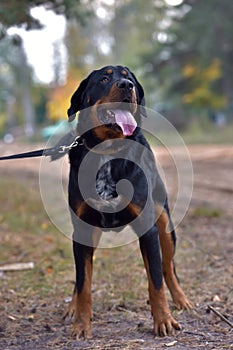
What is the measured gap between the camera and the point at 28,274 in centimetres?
614

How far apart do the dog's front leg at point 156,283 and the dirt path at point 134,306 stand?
4.1 inches

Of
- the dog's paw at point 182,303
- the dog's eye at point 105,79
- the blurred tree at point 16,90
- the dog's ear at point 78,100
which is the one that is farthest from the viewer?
the blurred tree at point 16,90

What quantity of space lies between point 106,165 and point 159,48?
32198mm

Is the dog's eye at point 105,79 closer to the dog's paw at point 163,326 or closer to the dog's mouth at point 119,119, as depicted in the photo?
the dog's mouth at point 119,119

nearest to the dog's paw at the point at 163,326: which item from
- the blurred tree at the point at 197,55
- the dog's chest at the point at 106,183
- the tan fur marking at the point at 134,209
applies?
the tan fur marking at the point at 134,209

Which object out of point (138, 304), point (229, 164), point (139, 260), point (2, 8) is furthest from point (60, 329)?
point (229, 164)

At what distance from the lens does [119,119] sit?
3.98 metres

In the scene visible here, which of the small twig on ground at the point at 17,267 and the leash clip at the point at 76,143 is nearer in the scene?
the leash clip at the point at 76,143

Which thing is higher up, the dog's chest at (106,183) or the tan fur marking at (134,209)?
the dog's chest at (106,183)

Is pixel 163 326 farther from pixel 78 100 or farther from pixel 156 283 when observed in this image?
pixel 78 100

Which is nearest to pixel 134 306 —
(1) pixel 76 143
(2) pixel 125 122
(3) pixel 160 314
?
(3) pixel 160 314

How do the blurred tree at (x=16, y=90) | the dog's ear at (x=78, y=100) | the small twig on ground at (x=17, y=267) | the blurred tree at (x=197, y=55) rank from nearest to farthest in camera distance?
the dog's ear at (x=78, y=100) < the small twig on ground at (x=17, y=267) < the blurred tree at (x=197, y=55) < the blurred tree at (x=16, y=90)

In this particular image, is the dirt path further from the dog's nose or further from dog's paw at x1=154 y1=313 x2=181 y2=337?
the dog's nose

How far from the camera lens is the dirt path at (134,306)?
13.0ft
